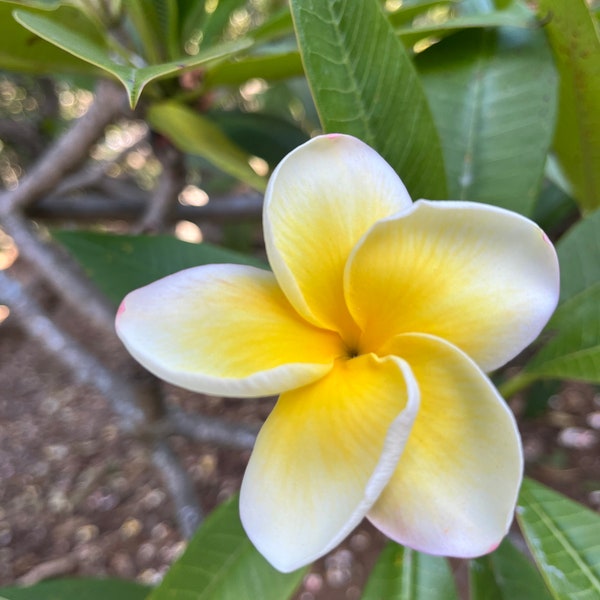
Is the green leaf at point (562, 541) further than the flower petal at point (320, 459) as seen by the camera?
Yes

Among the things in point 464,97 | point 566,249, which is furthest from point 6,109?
point 566,249

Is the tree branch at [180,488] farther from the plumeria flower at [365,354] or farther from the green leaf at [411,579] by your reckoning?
the plumeria flower at [365,354]

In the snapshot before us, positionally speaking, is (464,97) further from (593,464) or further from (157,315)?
(593,464)


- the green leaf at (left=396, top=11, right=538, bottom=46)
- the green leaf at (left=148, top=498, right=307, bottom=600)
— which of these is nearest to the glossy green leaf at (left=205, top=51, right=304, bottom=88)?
the green leaf at (left=396, top=11, right=538, bottom=46)

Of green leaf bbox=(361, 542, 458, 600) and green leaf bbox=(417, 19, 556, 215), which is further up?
green leaf bbox=(417, 19, 556, 215)

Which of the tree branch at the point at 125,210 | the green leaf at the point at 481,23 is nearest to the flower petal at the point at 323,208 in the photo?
the green leaf at the point at 481,23

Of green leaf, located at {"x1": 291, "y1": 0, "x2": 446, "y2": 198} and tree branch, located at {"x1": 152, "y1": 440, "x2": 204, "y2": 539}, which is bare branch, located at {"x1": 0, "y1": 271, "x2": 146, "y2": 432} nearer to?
tree branch, located at {"x1": 152, "y1": 440, "x2": 204, "y2": 539}
